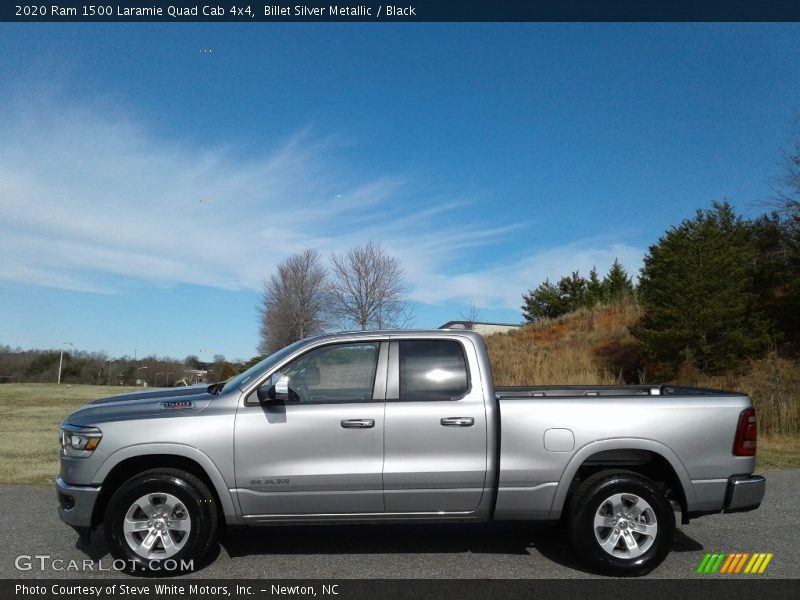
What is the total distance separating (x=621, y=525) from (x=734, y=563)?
40.1 inches

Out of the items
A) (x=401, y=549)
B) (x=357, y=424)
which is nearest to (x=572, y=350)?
(x=401, y=549)

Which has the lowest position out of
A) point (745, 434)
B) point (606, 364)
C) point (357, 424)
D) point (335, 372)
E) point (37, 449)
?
point (37, 449)

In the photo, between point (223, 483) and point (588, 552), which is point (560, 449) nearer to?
point (588, 552)

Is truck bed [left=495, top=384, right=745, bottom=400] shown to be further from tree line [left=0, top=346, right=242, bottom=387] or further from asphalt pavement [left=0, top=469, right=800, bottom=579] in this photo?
tree line [left=0, top=346, right=242, bottom=387]

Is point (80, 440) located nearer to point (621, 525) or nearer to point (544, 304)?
point (621, 525)

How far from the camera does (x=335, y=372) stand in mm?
5336

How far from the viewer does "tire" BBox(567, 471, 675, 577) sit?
490cm

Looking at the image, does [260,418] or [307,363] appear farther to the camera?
[307,363]

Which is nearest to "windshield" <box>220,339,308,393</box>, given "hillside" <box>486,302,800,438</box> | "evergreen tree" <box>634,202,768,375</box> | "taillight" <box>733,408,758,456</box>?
"taillight" <box>733,408,758,456</box>

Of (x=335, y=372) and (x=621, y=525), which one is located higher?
(x=335, y=372)

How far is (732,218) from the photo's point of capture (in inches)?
1153

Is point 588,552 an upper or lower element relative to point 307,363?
lower
